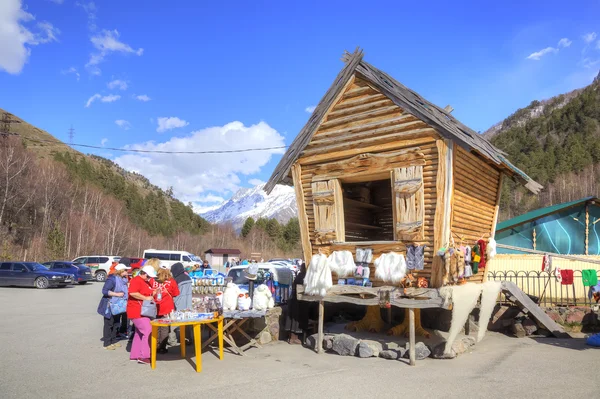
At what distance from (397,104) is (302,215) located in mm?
3796

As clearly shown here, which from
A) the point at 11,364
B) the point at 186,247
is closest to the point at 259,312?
the point at 11,364

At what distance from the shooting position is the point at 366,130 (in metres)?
11.3

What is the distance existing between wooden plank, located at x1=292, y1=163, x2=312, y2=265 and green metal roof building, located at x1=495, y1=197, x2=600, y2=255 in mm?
13822

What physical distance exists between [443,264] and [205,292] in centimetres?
1211

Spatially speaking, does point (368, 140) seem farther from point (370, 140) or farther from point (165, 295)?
point (165, 295)

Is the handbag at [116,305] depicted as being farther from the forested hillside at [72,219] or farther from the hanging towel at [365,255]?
the forested hillside at [72,219]

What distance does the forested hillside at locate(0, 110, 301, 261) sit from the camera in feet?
143

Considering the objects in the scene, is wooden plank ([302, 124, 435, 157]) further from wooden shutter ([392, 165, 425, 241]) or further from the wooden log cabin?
wooden shutter ([392, 165, 425, 241])

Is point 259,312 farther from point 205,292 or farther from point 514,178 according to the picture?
point 205,292

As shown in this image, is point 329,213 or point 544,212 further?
point 544,212

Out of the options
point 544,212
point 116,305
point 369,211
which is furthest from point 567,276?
point 116,305

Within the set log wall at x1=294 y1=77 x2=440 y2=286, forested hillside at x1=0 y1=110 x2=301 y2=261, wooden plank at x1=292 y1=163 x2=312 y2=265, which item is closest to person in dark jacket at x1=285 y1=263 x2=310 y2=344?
wooden plank at x1=292 y1=163 x2=312 y2=265

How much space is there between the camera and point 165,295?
30.5ft

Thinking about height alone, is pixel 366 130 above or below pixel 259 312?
above
